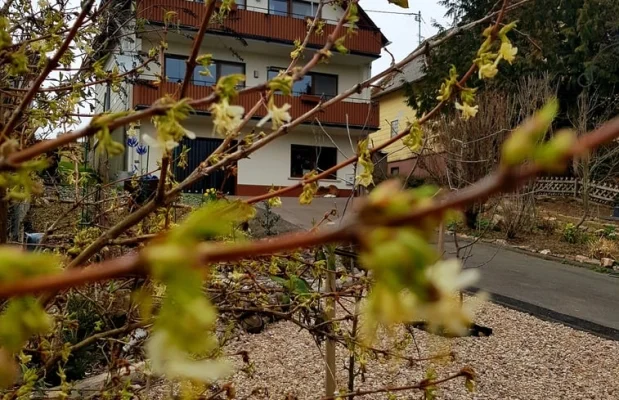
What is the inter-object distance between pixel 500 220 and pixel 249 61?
32.6ft

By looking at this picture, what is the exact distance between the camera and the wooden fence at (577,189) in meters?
14.4

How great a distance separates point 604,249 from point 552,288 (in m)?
3.35

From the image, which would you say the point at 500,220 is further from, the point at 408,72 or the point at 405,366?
the point at 408,72

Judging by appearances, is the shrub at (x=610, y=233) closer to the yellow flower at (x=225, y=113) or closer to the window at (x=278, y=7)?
the yellow flower at (x=225, y=113)

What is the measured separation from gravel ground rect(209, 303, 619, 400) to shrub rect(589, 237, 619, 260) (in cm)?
481

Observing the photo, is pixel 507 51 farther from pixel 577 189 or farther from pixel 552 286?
pixel 577 189

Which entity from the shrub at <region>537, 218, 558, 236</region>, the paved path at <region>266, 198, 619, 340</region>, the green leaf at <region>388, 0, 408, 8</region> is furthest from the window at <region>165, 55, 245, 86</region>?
the green leaf at <region>388, 0, 408, 8</region>

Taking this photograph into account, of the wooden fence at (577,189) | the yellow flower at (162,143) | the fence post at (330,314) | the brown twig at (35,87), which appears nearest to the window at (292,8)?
the wooden fence at (577,189)

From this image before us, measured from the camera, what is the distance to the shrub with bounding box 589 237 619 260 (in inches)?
361

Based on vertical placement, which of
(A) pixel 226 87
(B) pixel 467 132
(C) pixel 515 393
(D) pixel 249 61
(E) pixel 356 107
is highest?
(D) pixel 249 61

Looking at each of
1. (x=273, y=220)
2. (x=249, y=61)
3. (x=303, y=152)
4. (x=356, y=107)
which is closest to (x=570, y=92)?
(x=356, y=107)

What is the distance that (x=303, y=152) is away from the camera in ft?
60.2

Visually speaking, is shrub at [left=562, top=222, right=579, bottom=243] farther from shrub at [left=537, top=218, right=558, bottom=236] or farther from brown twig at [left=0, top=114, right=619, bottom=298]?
brown twig at [left=0, top=114, right=619, bottom=298]

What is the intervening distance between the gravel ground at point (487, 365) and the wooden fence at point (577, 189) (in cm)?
978
